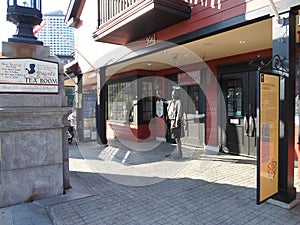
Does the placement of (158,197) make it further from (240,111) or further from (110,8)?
(110,8)

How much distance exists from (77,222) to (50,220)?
1.26 feet

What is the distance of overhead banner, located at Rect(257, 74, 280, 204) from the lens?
2.85m

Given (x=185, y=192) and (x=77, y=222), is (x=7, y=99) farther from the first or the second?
(x=185, y=192)

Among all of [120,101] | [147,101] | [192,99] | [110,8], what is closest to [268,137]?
[192,99]

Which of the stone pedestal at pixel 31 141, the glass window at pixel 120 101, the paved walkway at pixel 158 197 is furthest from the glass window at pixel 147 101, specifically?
the stone pedestal at pixel 31 141

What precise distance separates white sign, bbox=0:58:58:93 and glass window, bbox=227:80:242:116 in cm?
429

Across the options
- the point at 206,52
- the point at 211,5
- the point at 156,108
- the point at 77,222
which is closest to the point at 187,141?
the point at 156,108

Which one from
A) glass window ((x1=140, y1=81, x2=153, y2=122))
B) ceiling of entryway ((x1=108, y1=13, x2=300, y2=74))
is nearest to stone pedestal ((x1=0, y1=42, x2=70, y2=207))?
ceiling of entryway ((x1=108, y1=13, x2=300, y2=74))

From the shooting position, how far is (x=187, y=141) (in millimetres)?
7539

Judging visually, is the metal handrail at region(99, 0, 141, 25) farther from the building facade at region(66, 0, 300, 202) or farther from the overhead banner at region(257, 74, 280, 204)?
the overhead banner at region(257, 74, 280, 204)

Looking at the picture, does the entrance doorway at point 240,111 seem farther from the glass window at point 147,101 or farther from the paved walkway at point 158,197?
the glass window at point 147,101

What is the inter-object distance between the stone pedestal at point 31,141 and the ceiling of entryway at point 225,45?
9.17 feet

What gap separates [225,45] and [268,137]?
265cm

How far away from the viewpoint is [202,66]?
6.81 m
